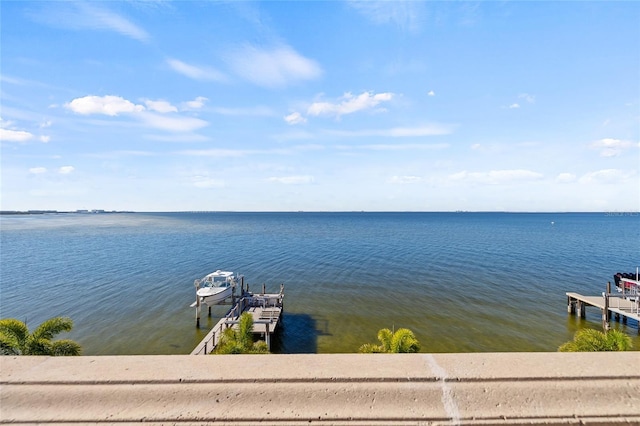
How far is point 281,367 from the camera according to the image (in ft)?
9.30

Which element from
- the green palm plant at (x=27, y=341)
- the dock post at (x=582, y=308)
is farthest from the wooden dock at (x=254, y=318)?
the dock post at (x=582, y=308)

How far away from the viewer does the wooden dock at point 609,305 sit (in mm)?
22328

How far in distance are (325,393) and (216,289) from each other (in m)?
24.5

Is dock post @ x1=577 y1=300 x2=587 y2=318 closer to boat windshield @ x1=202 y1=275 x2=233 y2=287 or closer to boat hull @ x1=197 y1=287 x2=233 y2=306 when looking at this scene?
boat hull @ x1=197 y1=287 x2=233 y2=306

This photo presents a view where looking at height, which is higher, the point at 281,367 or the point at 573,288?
the point at 281,367

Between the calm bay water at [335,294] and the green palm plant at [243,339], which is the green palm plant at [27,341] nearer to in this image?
the green palm plant at [243,339]

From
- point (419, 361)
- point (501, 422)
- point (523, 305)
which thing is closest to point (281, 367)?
point (419, 361)

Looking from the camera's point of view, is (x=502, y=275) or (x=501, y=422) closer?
(x=501, y=422)

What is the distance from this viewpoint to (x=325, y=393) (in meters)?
2.54

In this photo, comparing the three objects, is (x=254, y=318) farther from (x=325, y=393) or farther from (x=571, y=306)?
(x=571, y=306)

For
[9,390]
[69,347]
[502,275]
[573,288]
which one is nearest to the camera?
[9,390]

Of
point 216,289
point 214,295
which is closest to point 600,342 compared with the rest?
point 214,295

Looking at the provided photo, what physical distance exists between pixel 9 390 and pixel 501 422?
3.85 metres

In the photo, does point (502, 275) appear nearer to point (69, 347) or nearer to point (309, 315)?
point (309, 315)
